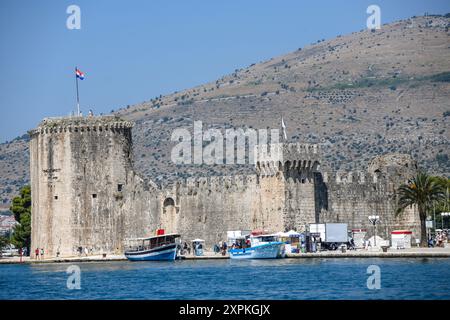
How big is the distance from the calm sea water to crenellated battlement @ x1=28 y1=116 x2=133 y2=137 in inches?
371

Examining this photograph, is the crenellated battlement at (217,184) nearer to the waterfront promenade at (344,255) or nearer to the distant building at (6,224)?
the waterfront promenade at (344,255)

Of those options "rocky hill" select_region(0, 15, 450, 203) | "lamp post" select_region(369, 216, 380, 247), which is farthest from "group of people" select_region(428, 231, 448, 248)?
"rocky hill" select_region(0, 15, 450, 203)

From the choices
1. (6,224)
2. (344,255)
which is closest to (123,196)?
(344,255)

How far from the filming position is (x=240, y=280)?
4878cm

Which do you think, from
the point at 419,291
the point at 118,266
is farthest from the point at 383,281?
the point at 118,266

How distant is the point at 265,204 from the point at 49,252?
12874mm

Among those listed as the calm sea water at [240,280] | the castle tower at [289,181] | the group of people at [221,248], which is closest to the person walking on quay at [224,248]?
the group of people at [221,248]

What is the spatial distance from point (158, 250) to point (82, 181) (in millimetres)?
6618

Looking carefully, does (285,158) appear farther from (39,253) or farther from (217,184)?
(39,253)

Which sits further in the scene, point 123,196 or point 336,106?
point 336,106

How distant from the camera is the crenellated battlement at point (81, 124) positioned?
231 feet

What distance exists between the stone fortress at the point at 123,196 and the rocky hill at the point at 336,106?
1932 inches

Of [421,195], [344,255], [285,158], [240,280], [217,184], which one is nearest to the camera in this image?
[240,280]
